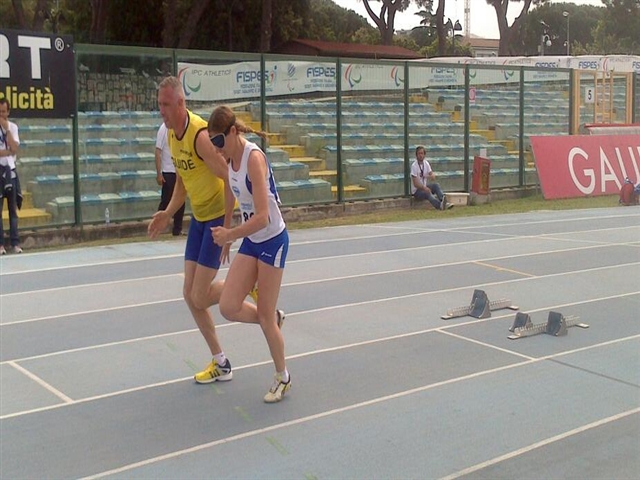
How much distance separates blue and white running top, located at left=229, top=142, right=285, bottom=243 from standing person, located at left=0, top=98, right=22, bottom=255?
7653 mm

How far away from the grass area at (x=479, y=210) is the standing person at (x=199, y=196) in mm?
9411

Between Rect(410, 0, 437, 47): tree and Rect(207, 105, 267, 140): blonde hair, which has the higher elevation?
Rect(410, 0, 437, 47): tree

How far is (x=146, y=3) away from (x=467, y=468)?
39928 mm

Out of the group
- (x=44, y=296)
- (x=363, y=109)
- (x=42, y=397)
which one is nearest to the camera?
(x=42, y=397)

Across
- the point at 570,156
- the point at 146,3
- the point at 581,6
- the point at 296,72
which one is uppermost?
the point at 581,6

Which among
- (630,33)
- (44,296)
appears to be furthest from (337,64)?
(630,33)

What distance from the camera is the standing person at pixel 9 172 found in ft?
40.9

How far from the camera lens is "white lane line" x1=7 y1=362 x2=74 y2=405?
6000mm

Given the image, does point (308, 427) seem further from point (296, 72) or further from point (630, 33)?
point (630, 33)

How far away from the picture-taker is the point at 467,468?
15.9 ft

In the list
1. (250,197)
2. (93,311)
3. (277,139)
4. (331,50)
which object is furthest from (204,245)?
(331,50)

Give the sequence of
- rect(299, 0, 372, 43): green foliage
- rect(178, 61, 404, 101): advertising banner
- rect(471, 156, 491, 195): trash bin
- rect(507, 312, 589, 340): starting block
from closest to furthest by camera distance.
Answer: rect(507, 312, 589, 340): starting block, rect(178, 61, 404, 101): advertising banner, rect(471, 156, 491, 195): trash bin, rect(299, 0, 372, 43): green foliage

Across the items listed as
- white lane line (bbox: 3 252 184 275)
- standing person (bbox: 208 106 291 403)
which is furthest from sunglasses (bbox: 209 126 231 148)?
white lane line (bbox: 3 252 184 275)

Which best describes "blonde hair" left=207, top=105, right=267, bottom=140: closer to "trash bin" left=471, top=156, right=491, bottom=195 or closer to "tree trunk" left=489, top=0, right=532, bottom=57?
"trash bin" left=471, top=156, right=491, bottom=195
